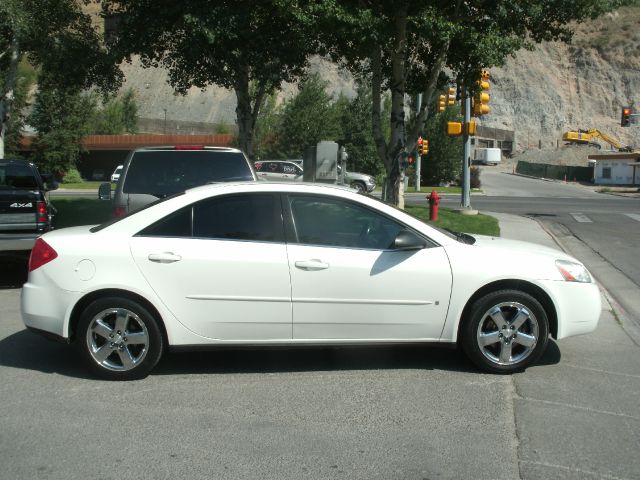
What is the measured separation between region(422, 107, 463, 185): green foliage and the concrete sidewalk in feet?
132

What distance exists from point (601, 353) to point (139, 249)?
14.1 ft

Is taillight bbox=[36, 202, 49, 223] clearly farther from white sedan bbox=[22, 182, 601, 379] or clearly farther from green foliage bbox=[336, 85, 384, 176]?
green foliage bbox=[336, 85, 384, 176]

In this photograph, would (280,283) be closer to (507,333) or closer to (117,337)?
(117,337)

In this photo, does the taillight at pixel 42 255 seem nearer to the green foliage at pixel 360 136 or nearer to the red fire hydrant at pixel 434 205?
the red fire hydrant at pixel 434 205

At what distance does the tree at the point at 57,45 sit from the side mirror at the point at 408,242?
15000 millimetres

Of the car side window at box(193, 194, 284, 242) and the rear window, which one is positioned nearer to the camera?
the car side window at box(193, 194, 284, 242)

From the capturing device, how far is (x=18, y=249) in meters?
9.91

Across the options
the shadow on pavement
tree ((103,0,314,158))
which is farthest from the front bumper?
tree ((103,0,314,158))

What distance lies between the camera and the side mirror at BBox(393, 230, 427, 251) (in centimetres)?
585

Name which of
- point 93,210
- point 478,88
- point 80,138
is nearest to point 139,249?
point 478,88

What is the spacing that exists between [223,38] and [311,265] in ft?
40.0

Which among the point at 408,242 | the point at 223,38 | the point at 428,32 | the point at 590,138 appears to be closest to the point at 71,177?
the point at 223,38

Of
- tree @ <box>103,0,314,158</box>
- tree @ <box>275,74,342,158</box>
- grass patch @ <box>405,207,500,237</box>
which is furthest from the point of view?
tree @ <box>275,74,342,158</box>

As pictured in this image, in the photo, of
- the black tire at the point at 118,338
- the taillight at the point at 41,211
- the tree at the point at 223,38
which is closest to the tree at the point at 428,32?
the tree at the point at 223,38
